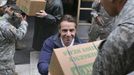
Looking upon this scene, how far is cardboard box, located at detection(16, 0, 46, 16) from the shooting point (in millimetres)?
3891

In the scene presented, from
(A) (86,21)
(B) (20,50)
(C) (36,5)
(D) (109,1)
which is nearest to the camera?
(D) (109,1)

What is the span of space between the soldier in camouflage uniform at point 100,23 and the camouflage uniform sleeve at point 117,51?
10.2ft

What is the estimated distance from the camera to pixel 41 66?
2.72 meters

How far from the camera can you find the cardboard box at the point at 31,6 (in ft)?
12.8

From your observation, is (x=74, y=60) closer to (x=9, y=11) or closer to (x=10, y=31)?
(x=10, y=31)

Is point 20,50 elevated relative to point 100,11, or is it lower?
lower

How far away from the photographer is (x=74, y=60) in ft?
6.40

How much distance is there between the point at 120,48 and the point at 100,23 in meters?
3.33

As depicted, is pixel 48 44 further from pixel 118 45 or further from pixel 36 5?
pixel 118 45

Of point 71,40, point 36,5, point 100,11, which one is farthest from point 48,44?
point 100,11

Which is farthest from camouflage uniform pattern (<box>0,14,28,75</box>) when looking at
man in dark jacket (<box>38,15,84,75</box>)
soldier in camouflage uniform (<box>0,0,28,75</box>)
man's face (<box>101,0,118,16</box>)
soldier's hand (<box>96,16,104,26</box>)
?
man's face (<box>101,0,118,16</box>)

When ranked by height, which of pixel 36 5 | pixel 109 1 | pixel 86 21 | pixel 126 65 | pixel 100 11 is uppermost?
pixel 109 1

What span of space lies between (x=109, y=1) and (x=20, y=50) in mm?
4592

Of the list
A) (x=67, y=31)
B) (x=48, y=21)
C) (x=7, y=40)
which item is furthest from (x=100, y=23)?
(x=67, y=31)
